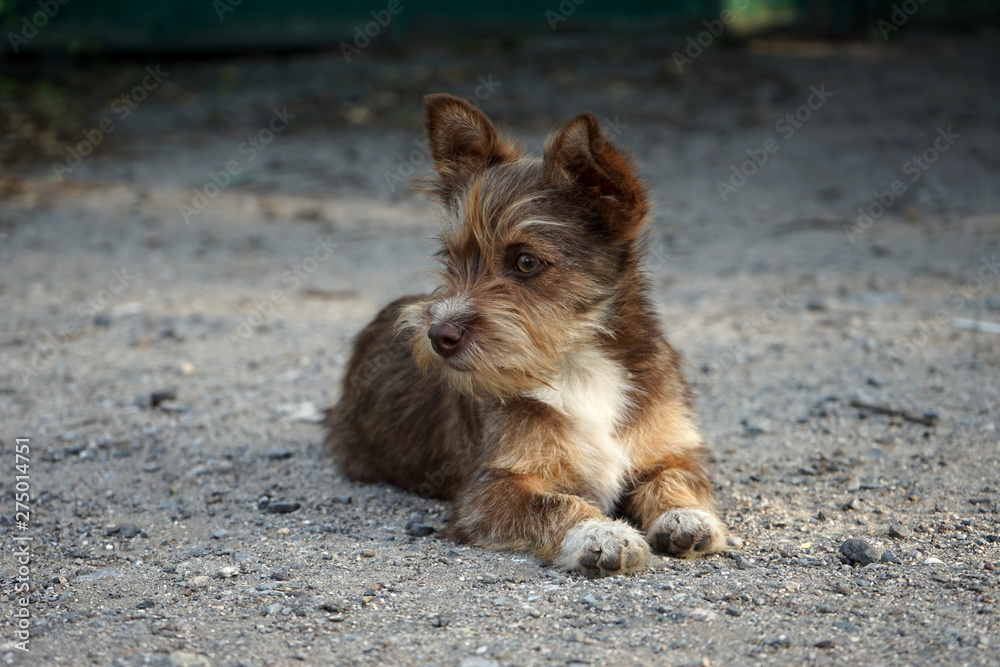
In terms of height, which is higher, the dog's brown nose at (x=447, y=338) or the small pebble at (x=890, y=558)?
the dog's brown nose at (x=447, y=338)

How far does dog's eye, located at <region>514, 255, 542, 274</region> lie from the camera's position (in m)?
5.27

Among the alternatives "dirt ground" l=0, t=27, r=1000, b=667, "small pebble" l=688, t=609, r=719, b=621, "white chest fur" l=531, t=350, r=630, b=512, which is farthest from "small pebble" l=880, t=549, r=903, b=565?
"white chest fur" l=531, t=350, r=630, b=512

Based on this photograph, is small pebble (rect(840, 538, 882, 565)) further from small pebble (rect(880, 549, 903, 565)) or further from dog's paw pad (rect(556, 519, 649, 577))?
dog's paw pad (rect(556, 519, 649, 577))

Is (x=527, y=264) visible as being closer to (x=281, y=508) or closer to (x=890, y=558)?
(x=281, y=508)

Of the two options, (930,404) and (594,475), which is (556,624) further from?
(930,404)

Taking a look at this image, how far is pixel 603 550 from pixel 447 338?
1.25 metres

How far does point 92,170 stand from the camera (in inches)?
570

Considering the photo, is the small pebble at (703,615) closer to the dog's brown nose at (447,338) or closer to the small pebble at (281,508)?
the dog's brown nose at (447,338)

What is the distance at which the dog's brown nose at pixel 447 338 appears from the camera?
5023 mm

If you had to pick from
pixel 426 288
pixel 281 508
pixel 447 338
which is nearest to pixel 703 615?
pixel 447 338

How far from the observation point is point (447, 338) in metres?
5.04

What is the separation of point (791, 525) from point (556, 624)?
174cm

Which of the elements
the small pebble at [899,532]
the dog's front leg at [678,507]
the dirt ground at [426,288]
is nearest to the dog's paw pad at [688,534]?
the dog's front leg at [678,507]

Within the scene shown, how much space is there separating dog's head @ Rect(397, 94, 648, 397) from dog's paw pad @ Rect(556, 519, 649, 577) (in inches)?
32.3
